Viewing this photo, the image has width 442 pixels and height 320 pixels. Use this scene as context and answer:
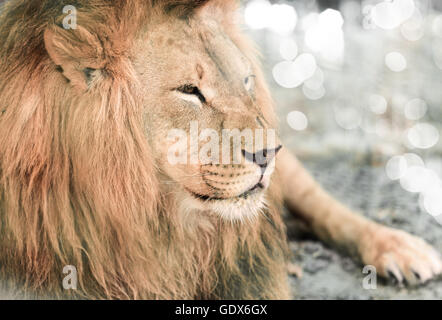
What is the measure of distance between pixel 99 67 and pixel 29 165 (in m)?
0.31

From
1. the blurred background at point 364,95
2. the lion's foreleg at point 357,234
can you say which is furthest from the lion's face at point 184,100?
the blurred background at point 364,95

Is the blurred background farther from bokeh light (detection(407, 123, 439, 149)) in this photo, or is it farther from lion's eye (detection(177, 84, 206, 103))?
lion's eye (detection(177, 84, 206, 103))

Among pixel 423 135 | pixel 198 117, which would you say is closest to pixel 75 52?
pixel 198 117

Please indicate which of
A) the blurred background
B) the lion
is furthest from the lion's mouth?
the blurred background

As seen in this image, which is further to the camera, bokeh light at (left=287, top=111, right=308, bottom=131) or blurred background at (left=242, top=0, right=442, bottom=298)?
bokeh light at (left=287, top=111, right=308, bottom=131)

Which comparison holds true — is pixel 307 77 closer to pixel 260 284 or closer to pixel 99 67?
pixel 260 284

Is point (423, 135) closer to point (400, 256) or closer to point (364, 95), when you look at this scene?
point (364, 95)

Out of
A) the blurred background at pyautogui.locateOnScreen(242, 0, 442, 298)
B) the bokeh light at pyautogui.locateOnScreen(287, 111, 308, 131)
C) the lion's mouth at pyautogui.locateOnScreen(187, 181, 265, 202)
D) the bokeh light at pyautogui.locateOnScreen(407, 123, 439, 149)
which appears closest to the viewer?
the lion's mouth at pyautogui.locateOnScreen(187, 181, 265, 202)

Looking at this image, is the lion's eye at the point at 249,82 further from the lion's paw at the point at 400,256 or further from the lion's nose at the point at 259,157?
the lion's paw at the point at 400,256

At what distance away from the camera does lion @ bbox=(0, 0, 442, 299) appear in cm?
133

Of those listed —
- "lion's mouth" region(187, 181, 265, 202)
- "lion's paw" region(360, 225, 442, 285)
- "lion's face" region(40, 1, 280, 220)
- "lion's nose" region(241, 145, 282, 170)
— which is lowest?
"lion's paw" region(360, 225, 442, 285)

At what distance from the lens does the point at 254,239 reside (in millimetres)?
1666

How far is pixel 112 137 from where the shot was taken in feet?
4.44

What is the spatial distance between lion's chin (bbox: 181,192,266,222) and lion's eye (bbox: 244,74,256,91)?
31 centimetres
